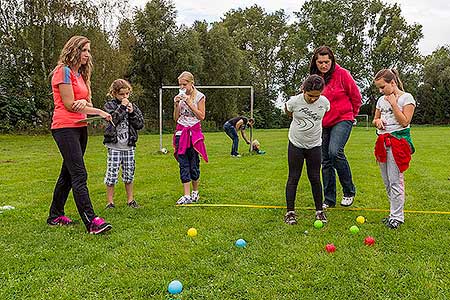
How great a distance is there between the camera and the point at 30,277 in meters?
3.04

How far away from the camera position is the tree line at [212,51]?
20344mm

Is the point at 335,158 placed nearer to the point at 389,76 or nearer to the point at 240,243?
the point at 389,76

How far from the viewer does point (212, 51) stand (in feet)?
105

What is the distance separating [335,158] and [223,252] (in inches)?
77.3

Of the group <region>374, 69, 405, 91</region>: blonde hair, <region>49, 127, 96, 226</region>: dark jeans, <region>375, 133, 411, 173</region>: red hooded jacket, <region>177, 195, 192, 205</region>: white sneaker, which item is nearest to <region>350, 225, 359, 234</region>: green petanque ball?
<region>375, 133, 411, 173</region>: red hooded jacket

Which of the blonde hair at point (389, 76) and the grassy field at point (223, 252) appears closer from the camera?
the grassy field at point (223, 252)

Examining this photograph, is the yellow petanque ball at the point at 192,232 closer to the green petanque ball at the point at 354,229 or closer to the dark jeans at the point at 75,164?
the dark jeans at the point at 75,164

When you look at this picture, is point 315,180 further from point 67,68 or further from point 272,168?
point 272,168

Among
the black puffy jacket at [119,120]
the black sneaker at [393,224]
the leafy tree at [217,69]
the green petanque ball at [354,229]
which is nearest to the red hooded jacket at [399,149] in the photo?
the black sneaker at [393,224]

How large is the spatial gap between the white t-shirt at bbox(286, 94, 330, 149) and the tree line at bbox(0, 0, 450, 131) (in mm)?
18335

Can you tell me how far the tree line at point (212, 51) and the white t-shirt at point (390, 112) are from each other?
61.2 feet

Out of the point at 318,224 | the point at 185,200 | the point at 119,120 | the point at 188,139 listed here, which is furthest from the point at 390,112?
the point at 119,120

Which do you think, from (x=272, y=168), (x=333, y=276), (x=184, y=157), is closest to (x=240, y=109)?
(x=272, y=168)

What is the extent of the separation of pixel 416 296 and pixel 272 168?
6239mm
